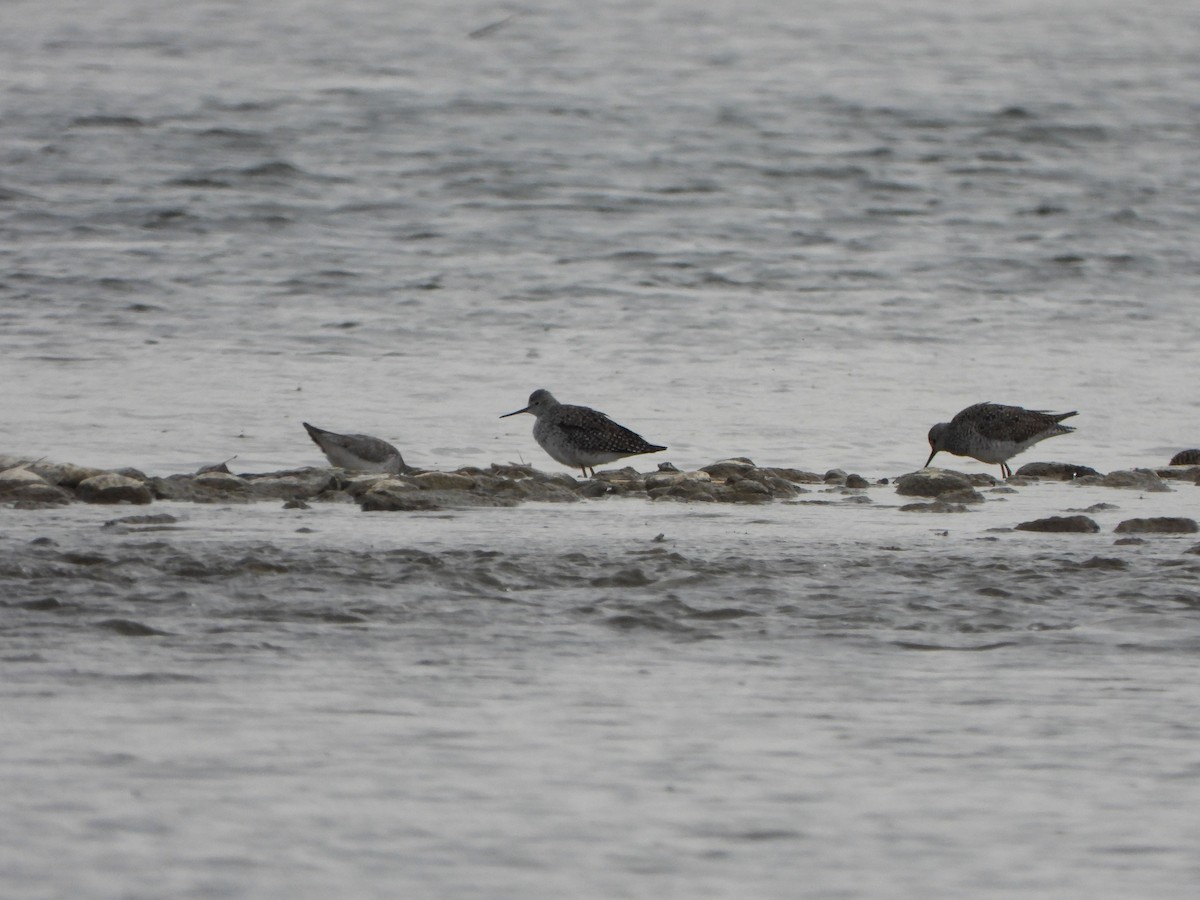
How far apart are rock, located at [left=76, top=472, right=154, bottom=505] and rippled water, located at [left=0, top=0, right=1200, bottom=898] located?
1.60ft

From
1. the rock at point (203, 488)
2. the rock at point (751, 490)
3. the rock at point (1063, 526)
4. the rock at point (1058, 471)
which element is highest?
the rock at point (1063, 526)

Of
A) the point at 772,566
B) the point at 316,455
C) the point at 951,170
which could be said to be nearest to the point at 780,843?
the point at 772,566

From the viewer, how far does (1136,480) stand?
368 inches

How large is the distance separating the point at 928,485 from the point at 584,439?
1.90 m

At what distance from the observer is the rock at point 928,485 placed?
29.0ft

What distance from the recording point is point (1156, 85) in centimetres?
3123

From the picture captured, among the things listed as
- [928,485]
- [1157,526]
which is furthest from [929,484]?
[1157,526]

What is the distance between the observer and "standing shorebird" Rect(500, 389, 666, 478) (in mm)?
9758

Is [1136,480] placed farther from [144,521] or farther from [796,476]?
[144,521]

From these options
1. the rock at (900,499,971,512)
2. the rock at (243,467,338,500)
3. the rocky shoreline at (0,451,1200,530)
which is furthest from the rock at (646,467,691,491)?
the rock at (243,467,338,500)

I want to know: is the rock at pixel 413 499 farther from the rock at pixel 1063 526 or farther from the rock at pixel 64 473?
the rock at pixel 1063 526

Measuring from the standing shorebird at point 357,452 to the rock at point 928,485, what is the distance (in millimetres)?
2487

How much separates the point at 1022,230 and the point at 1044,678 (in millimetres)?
16493

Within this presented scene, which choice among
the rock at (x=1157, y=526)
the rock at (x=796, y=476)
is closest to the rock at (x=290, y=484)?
the rock at (x=796, y=476)
